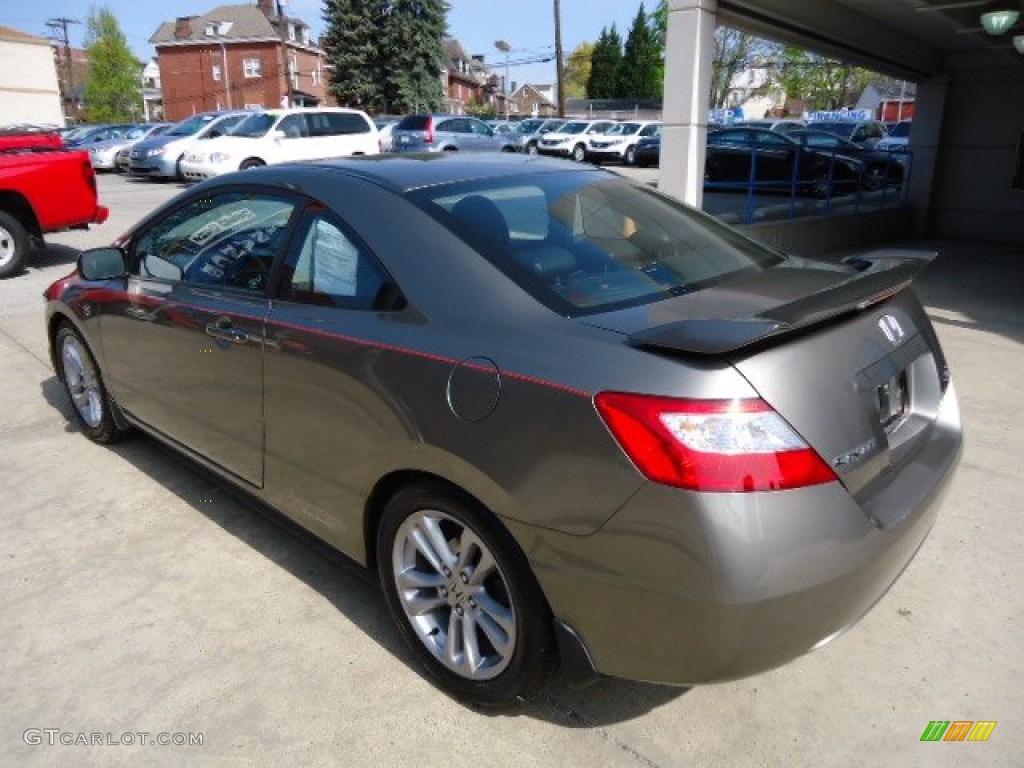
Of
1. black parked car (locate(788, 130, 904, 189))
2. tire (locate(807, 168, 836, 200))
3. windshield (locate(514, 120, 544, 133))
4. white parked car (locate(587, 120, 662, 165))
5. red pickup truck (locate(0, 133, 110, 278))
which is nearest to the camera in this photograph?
red pickup truck (locate(0, 133, 110, 278))

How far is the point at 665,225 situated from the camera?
2883 mm

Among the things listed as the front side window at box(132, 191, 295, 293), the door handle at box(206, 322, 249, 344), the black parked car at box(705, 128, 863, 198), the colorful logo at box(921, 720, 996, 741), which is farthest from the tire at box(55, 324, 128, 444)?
the black parked car at box(705, 128, 863, 198)

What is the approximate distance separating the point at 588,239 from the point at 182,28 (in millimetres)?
72465

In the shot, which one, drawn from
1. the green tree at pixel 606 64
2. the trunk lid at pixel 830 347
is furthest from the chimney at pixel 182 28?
the trunk lid at pixel 830 347

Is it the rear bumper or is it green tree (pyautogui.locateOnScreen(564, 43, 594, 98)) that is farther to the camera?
green tree (pyautogui.locateOnScreen(564, 43, 594, 98))

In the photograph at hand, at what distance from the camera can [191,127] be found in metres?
21.2

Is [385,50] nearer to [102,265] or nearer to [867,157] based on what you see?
[867,157]

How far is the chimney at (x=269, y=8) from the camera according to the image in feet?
211

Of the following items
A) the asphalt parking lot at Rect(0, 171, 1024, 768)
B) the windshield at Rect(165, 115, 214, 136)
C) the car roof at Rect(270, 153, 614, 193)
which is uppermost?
the windshield at Rect(165, 115, 214, 136)

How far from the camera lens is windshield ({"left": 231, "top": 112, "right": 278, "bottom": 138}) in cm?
1790

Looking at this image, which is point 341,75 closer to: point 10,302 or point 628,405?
point 10,302

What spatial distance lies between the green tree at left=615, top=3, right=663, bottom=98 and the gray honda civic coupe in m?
77.8

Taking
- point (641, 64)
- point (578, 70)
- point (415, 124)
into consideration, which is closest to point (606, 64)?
point (641, 64)

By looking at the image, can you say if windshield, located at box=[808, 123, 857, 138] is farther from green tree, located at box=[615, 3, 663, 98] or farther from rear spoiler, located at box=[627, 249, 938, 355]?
green tree, located at box=[615, 3, 663, 98]
